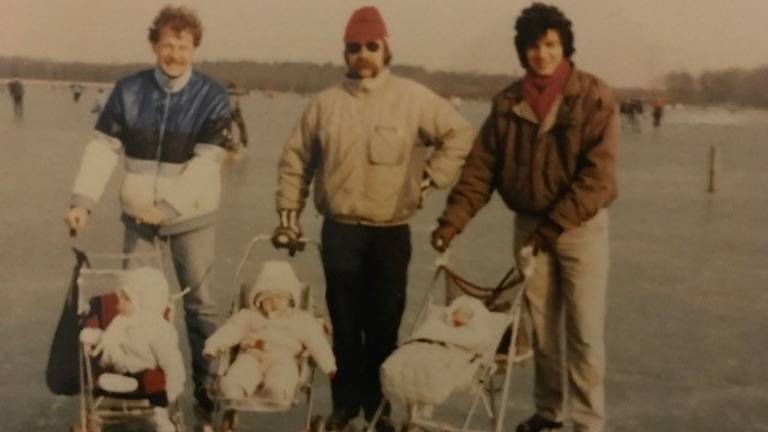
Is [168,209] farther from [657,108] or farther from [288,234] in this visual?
[657,108]

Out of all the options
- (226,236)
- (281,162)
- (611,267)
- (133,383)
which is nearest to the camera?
(133,383)

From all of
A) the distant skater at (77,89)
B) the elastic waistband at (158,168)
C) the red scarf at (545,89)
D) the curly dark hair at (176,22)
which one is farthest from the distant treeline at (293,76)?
the red scarf at (545,89)

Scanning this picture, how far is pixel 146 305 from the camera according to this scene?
2.70 meters

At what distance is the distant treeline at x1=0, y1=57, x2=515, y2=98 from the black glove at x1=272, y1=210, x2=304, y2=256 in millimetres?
603

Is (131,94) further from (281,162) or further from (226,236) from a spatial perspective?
(226,236)

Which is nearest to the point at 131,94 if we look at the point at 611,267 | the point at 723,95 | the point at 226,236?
the point at 226,236

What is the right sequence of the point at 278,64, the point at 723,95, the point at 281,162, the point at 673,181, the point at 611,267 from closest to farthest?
the point at 281,162 < the point at 278,64 < the point at 723,95 < the point at 611,267 < the point at 673,181

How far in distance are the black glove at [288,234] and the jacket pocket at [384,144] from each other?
31cm

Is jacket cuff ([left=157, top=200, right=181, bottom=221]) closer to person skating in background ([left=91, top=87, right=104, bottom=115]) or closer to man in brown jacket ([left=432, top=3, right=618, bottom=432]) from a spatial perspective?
person skating in background ([left=91, top=87, right=104, bottom=115])

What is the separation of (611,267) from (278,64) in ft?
7.35

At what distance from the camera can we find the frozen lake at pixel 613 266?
327 cm

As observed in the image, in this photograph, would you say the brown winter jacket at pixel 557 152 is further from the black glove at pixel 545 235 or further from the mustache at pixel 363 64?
the mustache at pixel 363 64

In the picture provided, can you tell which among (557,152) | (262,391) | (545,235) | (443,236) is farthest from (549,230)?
(262,391)

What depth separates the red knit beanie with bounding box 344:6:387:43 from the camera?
112 inches
